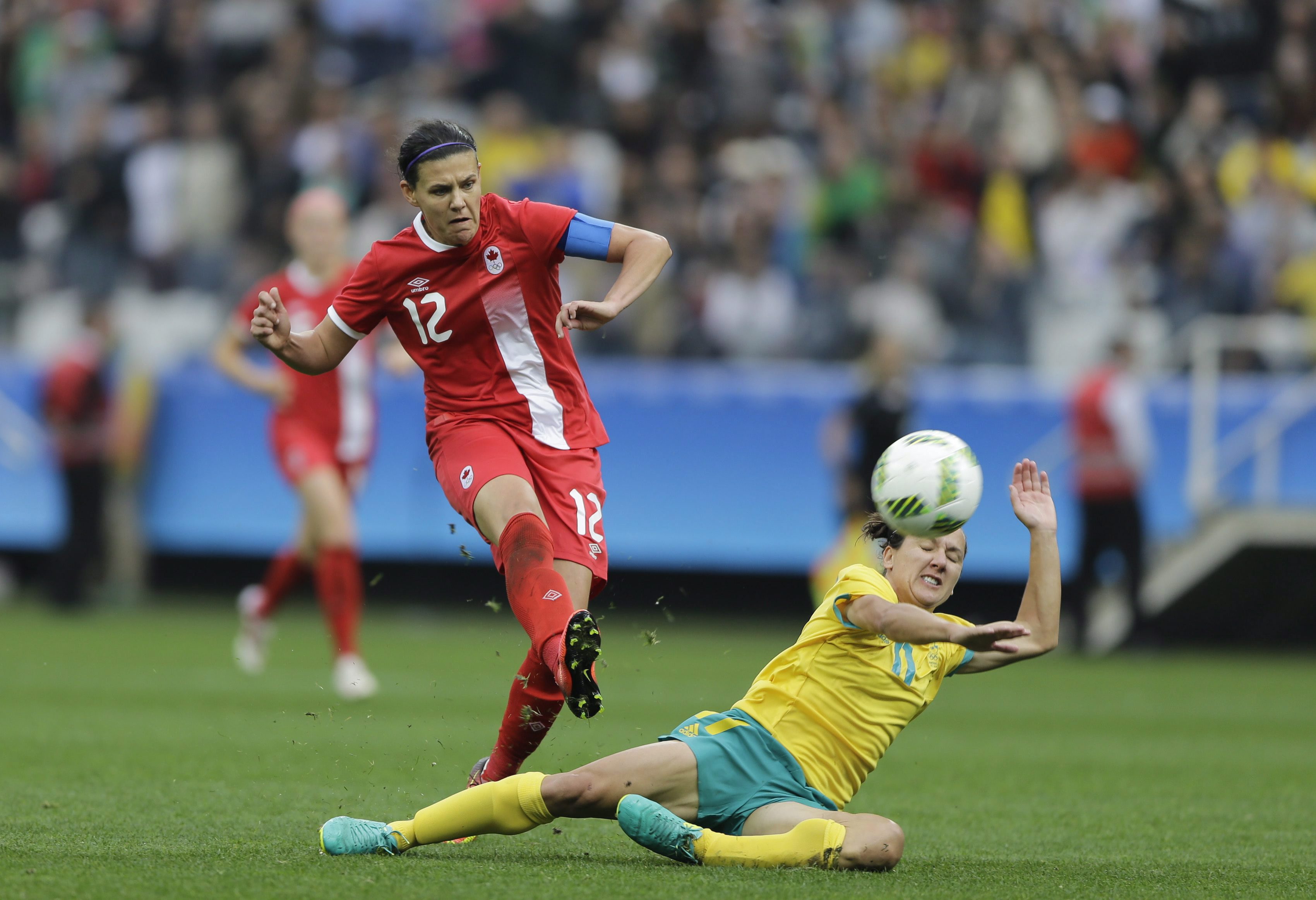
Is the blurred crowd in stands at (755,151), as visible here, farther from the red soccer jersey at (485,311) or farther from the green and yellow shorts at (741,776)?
the green and yellow shorts at (741,776)

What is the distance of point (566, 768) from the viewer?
789 cm

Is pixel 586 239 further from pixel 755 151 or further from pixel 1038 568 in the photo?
pixel 755 151

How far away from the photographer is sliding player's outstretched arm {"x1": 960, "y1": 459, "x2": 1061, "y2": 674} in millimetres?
4965

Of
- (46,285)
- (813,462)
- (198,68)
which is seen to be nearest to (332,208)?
(813,462)

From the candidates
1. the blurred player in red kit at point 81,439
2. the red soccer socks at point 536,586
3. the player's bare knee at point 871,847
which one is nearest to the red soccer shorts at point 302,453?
the red soccer socks at point 536,586

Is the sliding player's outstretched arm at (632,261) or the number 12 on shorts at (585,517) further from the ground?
the sliding player's outstretched arm at (632,261)

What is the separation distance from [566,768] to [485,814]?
9.61 feet

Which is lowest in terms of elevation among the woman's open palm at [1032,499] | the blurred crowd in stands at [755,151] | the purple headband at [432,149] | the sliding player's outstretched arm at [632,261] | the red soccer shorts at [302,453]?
the red soccer shorts at [302,453]

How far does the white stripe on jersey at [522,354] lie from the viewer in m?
5.86

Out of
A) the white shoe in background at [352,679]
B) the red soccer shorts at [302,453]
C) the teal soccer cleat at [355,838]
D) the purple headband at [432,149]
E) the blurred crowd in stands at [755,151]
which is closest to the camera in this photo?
the teal soccer cleat at [355,838]

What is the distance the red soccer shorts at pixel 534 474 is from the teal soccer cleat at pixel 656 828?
993 mm

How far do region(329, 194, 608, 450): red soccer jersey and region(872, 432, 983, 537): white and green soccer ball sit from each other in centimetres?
123

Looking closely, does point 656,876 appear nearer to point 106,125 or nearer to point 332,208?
point 332,208

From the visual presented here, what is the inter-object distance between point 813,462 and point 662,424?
54.4 inches
